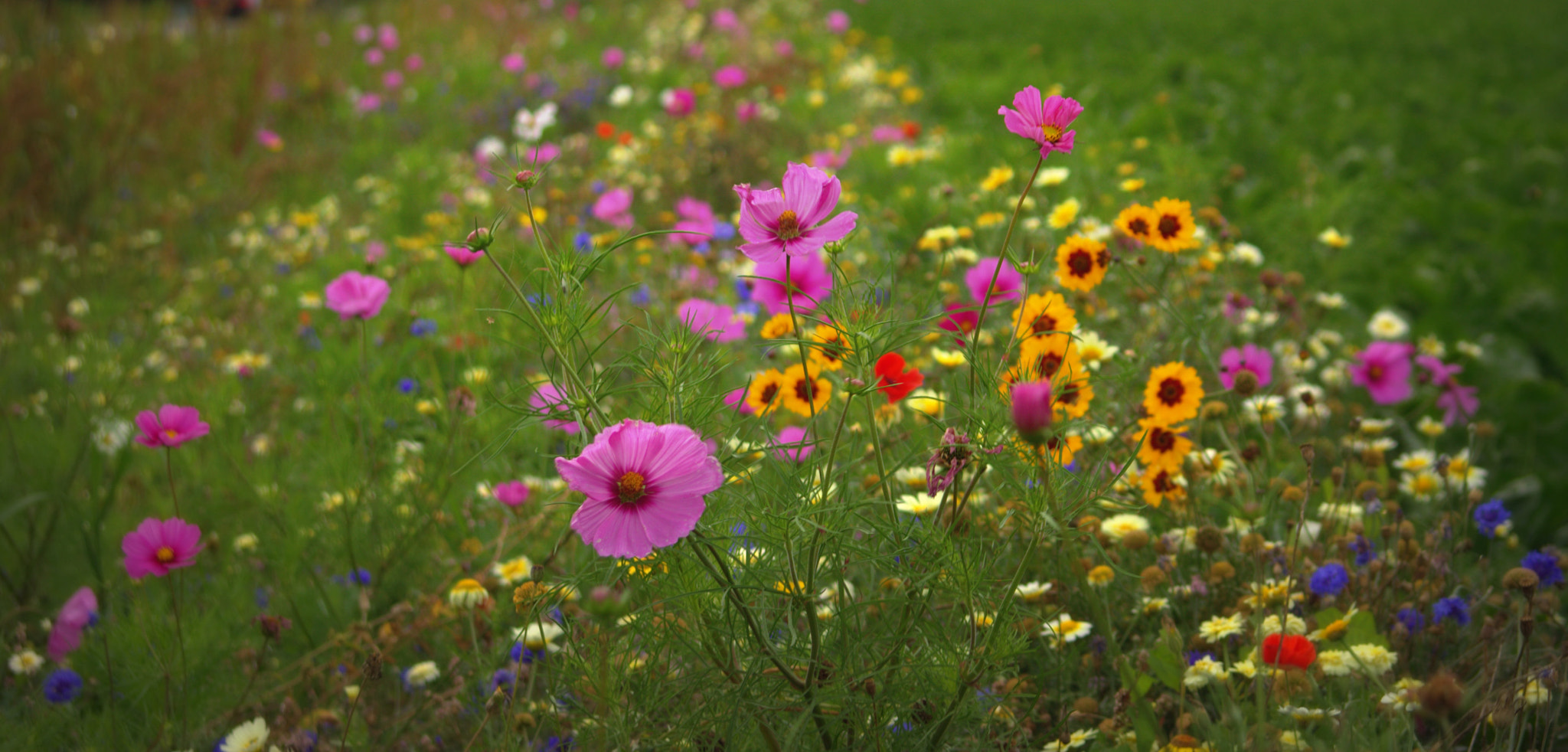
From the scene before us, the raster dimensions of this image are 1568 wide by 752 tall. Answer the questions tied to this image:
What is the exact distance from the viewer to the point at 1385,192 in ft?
9.00

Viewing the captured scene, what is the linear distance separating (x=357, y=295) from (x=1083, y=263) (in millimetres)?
1043

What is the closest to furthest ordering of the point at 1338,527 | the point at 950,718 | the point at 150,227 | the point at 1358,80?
the point at 950,718, the point at 1338,527, the point at 150,227, the point at 1358,80

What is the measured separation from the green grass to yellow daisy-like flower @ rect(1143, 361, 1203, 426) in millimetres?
777

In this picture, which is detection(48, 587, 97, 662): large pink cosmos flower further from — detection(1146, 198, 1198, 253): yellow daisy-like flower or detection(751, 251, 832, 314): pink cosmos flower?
detection(1146, 198, 1198, 253): yellow daisy-like flower

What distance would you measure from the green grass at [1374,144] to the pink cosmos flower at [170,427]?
6.49ft

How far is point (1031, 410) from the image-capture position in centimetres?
59

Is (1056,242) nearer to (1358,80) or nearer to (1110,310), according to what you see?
(1110,310)

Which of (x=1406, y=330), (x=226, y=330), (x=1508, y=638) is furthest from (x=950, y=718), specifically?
(x=226, y=330)

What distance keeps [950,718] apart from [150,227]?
3.63 metres

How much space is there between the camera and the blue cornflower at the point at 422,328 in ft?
6.00

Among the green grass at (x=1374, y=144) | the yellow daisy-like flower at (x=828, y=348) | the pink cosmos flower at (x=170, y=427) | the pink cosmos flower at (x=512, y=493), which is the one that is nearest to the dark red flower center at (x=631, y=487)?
the yellow daisy-like flower at (x=828, y=348)

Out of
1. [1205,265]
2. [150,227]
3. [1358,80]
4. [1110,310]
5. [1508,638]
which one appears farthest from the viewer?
[1358,80]

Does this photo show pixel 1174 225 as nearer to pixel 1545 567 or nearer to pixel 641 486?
pixel 1545 567

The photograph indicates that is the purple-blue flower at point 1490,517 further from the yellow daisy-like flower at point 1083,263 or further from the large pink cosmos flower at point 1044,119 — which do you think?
the large pink cosmos flower at point 1044,119
